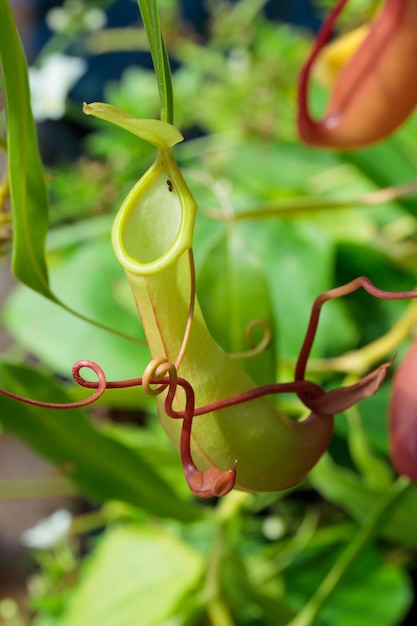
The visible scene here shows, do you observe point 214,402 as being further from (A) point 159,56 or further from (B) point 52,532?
(B) point 52,532

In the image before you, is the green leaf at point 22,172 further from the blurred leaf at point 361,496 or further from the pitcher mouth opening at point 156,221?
the blurred leaf at point 361,496

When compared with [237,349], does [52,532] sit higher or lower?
lower

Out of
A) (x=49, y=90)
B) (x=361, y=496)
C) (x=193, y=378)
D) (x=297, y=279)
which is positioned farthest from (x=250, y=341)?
(x=49, y=90)

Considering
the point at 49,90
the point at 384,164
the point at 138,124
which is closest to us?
the point at 138,124

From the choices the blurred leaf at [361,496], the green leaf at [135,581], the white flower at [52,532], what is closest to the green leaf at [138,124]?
the blurred leaf at [361,496]

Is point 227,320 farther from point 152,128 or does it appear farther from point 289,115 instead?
point 289,115

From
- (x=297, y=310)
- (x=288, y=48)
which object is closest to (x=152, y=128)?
(x=297, y=310)
